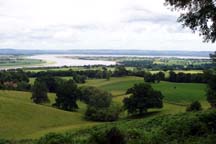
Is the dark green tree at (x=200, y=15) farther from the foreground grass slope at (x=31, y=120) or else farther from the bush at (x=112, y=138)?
the foreground grass slope at (x=31, y=120)

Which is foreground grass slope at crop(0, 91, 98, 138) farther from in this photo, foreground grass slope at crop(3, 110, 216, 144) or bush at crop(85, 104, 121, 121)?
foreground grass slope at crop(3, 110, 216, 144)

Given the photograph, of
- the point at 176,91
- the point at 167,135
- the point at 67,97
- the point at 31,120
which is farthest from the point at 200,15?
the point at 176,91

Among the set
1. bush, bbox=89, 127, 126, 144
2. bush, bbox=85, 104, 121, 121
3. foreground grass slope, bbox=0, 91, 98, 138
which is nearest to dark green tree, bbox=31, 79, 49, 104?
foreground grass slope, bbox=0, 91, 98, 138

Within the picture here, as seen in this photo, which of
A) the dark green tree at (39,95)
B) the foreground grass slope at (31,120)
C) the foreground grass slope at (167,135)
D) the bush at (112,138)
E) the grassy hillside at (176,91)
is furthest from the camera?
the dark green tree at (39,95)

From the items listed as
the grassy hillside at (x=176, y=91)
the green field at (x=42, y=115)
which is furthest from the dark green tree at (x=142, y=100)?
the grassy hillside at (x=176, y=91)

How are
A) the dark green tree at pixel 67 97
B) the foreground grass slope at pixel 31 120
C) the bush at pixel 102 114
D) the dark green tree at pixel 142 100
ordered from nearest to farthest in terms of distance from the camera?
the foreground grass slope at pixel 31 120, the bush at pixel 102 114, the dark green tree at pixel 142 100, the dark green tree at pixel 67 97

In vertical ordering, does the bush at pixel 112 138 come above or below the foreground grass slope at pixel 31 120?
above

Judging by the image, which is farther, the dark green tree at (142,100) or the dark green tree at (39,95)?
the dark green tree at (39,95)

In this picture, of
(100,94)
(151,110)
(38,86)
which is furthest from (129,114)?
(38,86)
